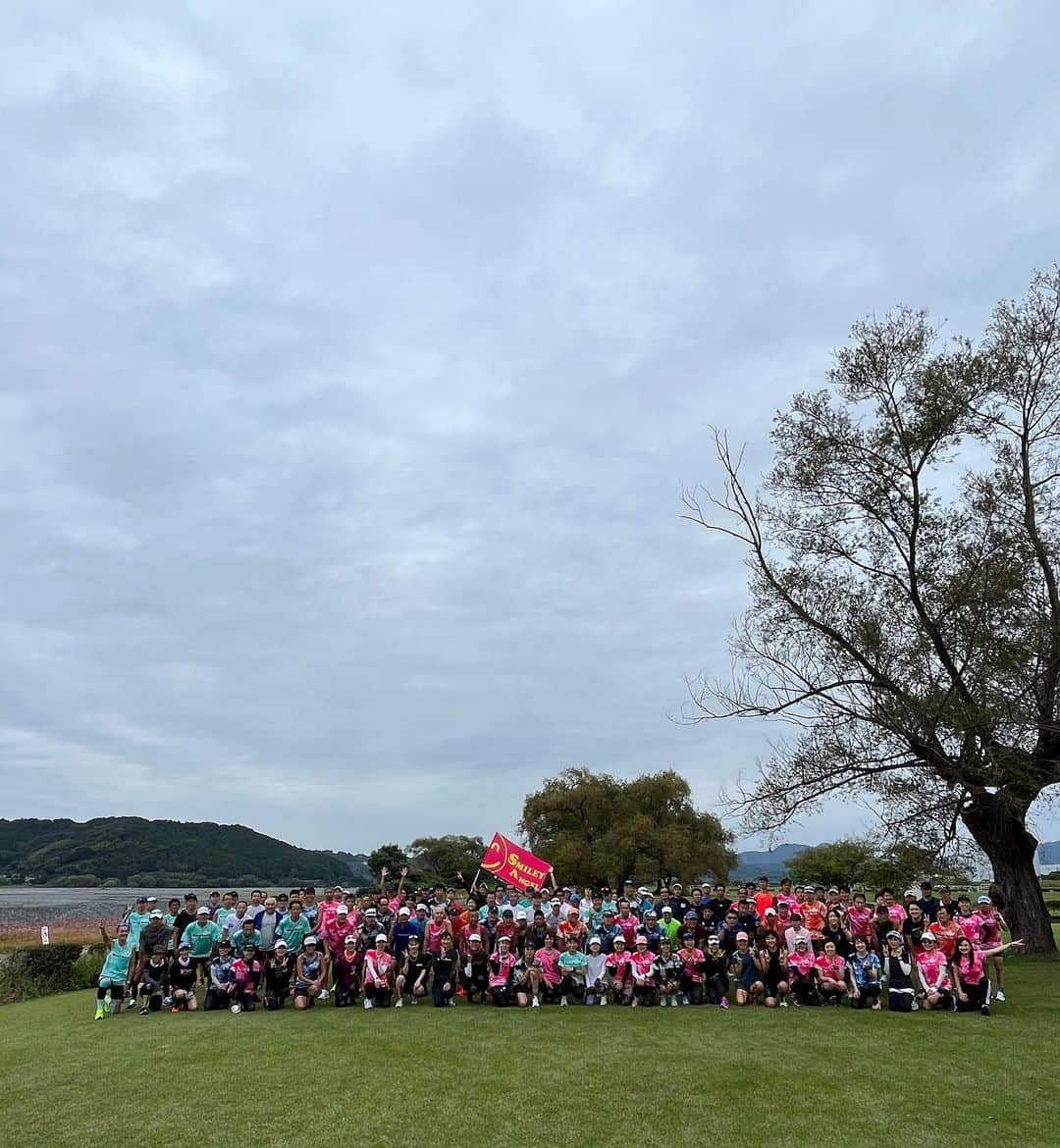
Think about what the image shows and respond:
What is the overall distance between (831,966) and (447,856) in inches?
2410

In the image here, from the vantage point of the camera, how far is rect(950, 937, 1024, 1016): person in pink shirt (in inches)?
523

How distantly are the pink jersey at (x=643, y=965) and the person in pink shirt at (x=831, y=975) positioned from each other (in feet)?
8.25

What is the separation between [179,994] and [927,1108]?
1148cm

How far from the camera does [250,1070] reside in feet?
32.7

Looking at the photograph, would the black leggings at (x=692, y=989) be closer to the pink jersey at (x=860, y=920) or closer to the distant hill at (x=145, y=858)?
the pink jersey at (x=860, y=920)

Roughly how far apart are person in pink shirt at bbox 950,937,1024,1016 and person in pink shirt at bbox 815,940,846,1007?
5.15 ft

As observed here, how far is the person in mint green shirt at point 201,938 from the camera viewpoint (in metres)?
15.7

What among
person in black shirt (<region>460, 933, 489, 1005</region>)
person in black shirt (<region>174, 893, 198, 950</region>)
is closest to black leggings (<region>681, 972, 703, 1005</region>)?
person in black shirt (<region>460, 933, 489, 1005</region>)

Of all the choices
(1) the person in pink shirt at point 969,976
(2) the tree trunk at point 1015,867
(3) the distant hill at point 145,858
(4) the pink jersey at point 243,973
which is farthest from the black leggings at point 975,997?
(3) the distant hill at point 145,858

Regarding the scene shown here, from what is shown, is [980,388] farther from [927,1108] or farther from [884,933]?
[927,1108]

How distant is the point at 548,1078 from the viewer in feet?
30.8

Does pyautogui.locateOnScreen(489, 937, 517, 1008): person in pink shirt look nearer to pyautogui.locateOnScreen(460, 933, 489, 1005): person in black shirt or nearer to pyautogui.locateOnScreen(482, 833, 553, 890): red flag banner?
pyautogui.locateOnScreen(460, 933, 489, 1005): person in black shirt

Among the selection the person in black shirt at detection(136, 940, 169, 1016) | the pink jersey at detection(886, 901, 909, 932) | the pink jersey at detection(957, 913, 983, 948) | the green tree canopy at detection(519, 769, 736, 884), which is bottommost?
the person in black shirt at detection(136, 940, 169, 1016)

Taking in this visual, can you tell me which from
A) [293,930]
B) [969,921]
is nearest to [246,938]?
[293,930]
